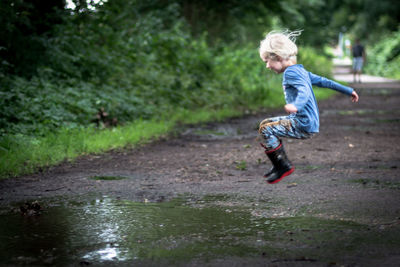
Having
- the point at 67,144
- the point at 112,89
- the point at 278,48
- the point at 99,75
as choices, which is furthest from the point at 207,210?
the point at 99,75

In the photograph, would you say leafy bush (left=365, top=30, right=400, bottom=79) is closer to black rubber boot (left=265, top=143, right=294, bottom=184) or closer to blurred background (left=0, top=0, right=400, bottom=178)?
blurred background (left=0, top=0, right=400, bottom=178)

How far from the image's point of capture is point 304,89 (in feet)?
17.6

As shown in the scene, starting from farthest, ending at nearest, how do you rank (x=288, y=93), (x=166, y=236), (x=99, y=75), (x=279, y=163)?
(x=99, y=75), (x=279, y=163), (x=288, y=93), (x=166, y=236)

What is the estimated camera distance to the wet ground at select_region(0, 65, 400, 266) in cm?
413

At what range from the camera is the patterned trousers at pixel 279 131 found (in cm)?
572

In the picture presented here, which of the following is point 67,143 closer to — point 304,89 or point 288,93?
point 288,93

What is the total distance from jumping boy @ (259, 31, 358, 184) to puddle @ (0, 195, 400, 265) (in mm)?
562

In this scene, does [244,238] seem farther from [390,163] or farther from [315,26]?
[315,26]

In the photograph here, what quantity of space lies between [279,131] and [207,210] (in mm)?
1097

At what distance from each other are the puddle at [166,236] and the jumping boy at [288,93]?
0.56 metres

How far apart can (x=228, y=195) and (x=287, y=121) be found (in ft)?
3.73

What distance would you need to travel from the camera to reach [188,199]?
6086 millimetres

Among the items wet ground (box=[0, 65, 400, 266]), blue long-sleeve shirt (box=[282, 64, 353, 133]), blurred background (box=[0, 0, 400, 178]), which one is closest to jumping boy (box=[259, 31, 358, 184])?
blue long-sleeve shirt (box=[282, 64, 353, 133])

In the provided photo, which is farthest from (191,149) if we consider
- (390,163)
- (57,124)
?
(390,163)
